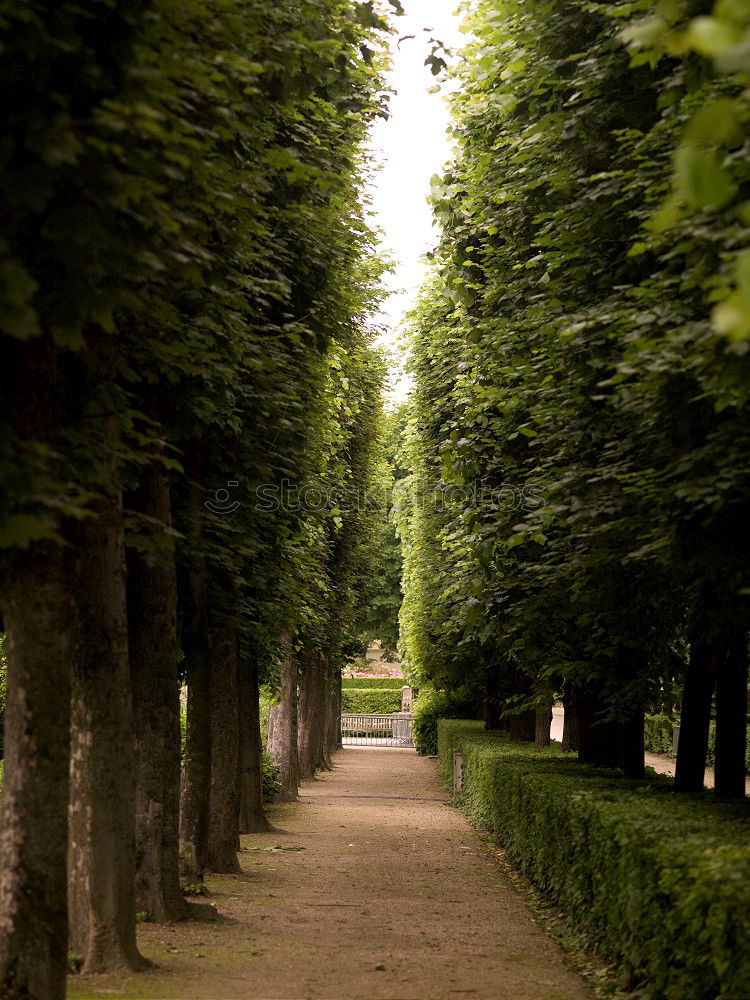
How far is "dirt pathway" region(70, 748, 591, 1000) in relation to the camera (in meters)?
9.15

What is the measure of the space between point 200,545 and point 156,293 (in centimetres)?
450

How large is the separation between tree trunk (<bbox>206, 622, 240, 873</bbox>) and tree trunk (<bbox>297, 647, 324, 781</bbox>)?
1668 centimetres

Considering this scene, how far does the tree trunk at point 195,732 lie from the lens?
41.6 ft

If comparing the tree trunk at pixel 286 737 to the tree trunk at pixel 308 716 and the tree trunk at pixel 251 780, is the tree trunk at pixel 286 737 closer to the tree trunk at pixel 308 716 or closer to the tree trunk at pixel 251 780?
the tree trunk at pixel 308 716

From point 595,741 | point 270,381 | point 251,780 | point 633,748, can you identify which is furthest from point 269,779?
point 270,381

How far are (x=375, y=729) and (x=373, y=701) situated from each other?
239 inches

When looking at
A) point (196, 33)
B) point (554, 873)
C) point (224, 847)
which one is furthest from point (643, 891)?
point (224, 847)

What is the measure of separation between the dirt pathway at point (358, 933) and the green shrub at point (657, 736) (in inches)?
958

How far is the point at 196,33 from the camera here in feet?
23.8

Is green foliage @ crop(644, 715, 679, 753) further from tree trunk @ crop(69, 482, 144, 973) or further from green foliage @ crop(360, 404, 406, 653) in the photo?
tree trunk @ crop(69, 482, 144, 973)

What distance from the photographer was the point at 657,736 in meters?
45.7

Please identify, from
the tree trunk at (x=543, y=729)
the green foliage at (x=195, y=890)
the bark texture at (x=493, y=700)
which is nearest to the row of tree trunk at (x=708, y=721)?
the green foliage at (x=195, y=890)

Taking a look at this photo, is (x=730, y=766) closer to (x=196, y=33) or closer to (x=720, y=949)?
(x=720, y=949)

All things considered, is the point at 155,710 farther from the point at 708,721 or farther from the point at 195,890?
the point at 708,721
